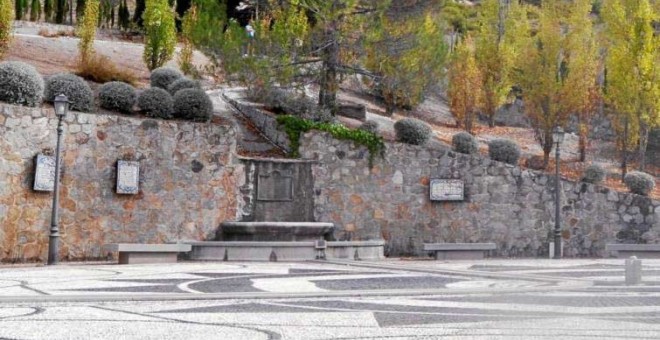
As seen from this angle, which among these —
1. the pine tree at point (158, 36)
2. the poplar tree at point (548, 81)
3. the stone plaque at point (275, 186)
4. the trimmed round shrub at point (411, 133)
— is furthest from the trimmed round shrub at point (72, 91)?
the poplar tree at point (548, 81)

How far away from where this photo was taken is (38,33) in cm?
3378

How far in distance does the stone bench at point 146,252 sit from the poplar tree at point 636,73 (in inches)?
612

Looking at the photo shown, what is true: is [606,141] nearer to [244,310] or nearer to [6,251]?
[6,251]

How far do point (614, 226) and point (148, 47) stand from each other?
590 inches

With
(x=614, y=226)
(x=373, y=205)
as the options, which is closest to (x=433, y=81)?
(x=373, y=205)

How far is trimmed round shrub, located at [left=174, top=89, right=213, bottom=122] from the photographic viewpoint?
21188 millimetres

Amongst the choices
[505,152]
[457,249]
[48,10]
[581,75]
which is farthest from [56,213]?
[48,10]

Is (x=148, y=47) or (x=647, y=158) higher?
(x=148, y=47)

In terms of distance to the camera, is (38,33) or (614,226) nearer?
(614,226)

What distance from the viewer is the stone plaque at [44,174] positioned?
18.3 m

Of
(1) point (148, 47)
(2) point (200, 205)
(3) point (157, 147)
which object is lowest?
(2) point (200, 205)

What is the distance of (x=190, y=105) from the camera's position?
21188 millimetres

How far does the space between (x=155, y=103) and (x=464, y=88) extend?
1423cm

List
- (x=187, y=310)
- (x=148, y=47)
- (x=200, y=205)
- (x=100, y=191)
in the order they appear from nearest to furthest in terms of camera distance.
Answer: (x=187, y=310), (x=100, y=191), (x=200, y=205), (x=148, y=47)
